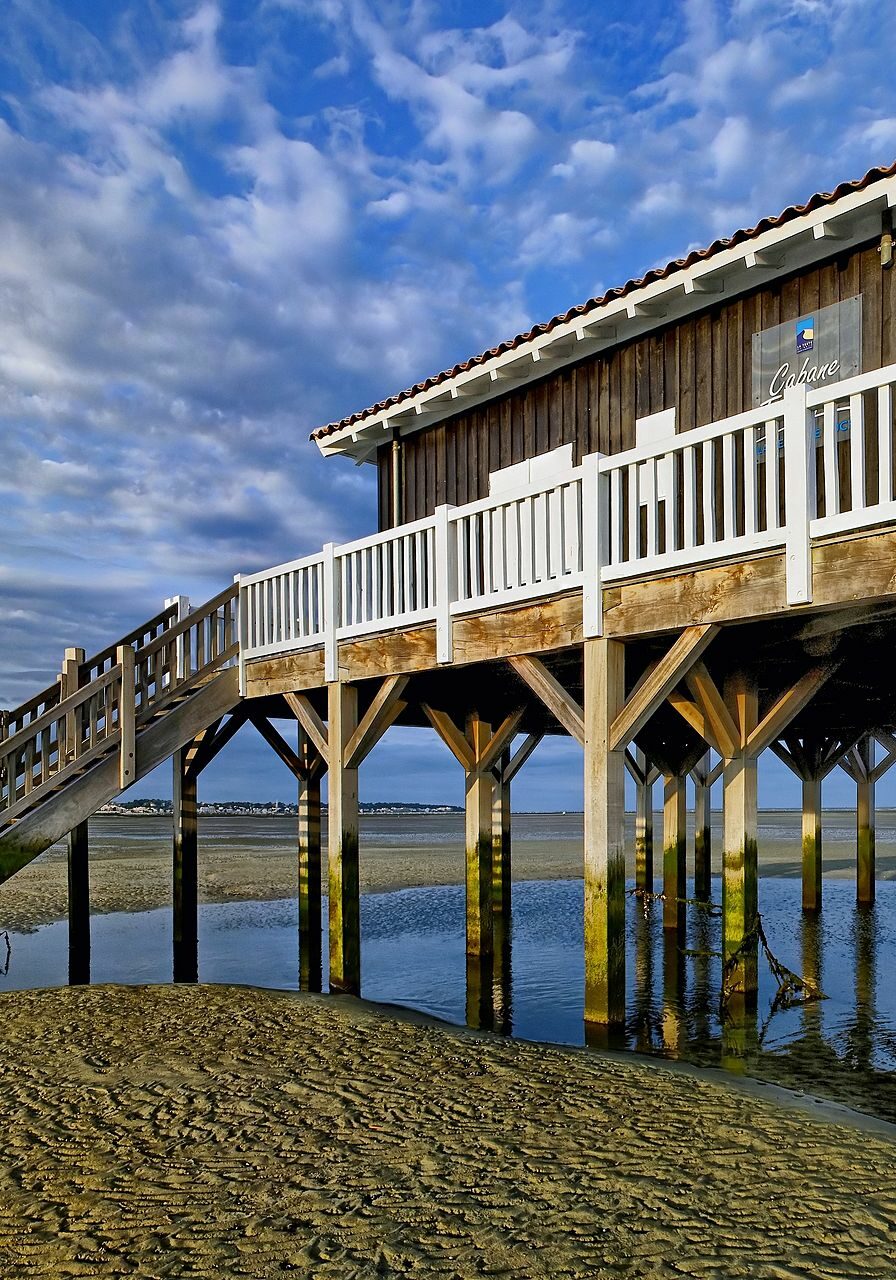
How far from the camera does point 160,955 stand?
552 inches

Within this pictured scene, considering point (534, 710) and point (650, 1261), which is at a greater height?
point (534, 710)

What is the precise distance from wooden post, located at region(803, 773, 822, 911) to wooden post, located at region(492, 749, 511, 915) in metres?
5.49

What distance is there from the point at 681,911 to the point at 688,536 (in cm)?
Result: 968

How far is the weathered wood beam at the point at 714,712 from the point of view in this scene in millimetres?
8602

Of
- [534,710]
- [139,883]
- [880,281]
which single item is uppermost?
[880,281]

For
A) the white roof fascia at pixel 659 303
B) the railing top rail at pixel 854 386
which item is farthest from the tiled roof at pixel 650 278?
the railing top rail at pixel 854 386

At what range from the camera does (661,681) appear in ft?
26.1

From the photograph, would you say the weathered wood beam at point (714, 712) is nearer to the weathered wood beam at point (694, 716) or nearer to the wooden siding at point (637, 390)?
the weathered wood beam at point (694, 716)

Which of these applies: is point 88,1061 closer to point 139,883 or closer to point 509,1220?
point 509,1220

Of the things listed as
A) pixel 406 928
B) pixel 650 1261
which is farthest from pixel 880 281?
pixel 406 928

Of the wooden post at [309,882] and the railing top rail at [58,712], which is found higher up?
the railing top rail at [58,712]

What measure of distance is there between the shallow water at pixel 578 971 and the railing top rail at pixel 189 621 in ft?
13.3

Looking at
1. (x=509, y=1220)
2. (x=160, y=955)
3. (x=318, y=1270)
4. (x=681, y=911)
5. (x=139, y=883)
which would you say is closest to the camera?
(x=318, y=1270)

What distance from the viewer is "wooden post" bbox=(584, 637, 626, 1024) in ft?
27.1
